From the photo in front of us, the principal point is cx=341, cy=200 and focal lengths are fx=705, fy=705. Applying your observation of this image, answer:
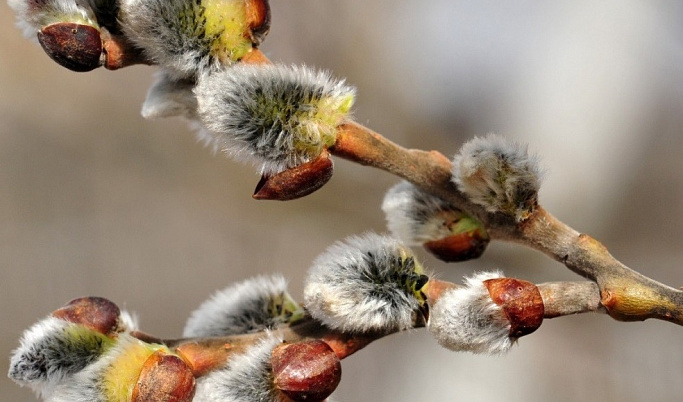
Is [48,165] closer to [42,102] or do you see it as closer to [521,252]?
[42,102]

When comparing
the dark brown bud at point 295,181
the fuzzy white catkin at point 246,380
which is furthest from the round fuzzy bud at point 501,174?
the fuzzy white catkin at point 246,380

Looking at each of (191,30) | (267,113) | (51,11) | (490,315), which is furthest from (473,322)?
(51,11)

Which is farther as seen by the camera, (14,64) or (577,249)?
(14,64)

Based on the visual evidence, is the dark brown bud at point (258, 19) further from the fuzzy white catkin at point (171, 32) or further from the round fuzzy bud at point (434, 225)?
the round fuzzy bud at point (434, 225)

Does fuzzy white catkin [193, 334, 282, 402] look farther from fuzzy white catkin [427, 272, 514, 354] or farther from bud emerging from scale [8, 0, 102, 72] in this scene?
bud emerging from scale [8, 0, 102, 72]

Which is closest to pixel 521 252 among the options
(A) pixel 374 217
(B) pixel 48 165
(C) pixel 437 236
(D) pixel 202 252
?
(A) pixel 374 217

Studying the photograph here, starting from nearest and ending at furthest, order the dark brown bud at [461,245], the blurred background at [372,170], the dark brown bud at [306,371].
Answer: the dark brown bud at [306,371], the dark brown bud at [461,245], the blurred background at [372,170]

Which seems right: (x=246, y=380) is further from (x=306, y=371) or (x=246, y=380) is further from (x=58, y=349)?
(x=58, y=349)

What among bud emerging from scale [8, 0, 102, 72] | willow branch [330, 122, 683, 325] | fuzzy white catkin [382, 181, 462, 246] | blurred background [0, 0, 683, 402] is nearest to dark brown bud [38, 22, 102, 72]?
bud emerging from scale [8, 0, 102, 72]
